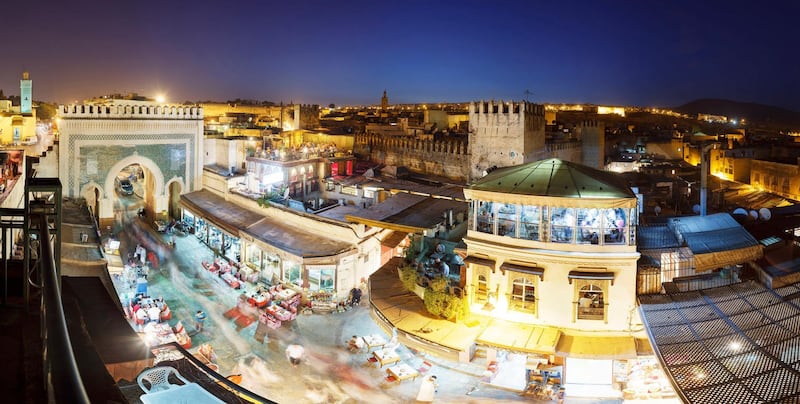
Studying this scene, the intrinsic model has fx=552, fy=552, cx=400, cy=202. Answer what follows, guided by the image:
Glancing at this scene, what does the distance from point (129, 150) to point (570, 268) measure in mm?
20633

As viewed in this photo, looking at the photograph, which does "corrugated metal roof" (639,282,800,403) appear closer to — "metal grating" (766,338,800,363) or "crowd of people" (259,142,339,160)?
"metal grating" (766,338,800,363)

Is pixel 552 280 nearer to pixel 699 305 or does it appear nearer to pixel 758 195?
pixel 699 305

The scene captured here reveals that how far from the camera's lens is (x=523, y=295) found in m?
11.3

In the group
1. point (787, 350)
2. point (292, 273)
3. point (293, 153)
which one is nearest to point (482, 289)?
point (787, 350)

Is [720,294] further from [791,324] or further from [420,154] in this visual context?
[420,154]

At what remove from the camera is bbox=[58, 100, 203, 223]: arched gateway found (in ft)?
75.3

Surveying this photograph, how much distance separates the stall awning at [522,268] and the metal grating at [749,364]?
3.82 meters

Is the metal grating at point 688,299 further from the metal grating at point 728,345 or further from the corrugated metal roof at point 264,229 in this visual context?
the corrugated metal roof at point 264,229

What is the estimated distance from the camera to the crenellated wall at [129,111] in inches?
893

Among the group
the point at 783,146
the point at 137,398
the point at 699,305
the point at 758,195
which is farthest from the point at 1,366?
the point at 783,146

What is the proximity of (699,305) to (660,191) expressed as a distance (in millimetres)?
14783

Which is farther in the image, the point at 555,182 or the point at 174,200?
the point at 174,200

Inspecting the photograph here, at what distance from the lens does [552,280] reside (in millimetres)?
11062

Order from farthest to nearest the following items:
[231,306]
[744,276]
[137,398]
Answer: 1. [231,306]
2. [744,276]
3. [137,398]
